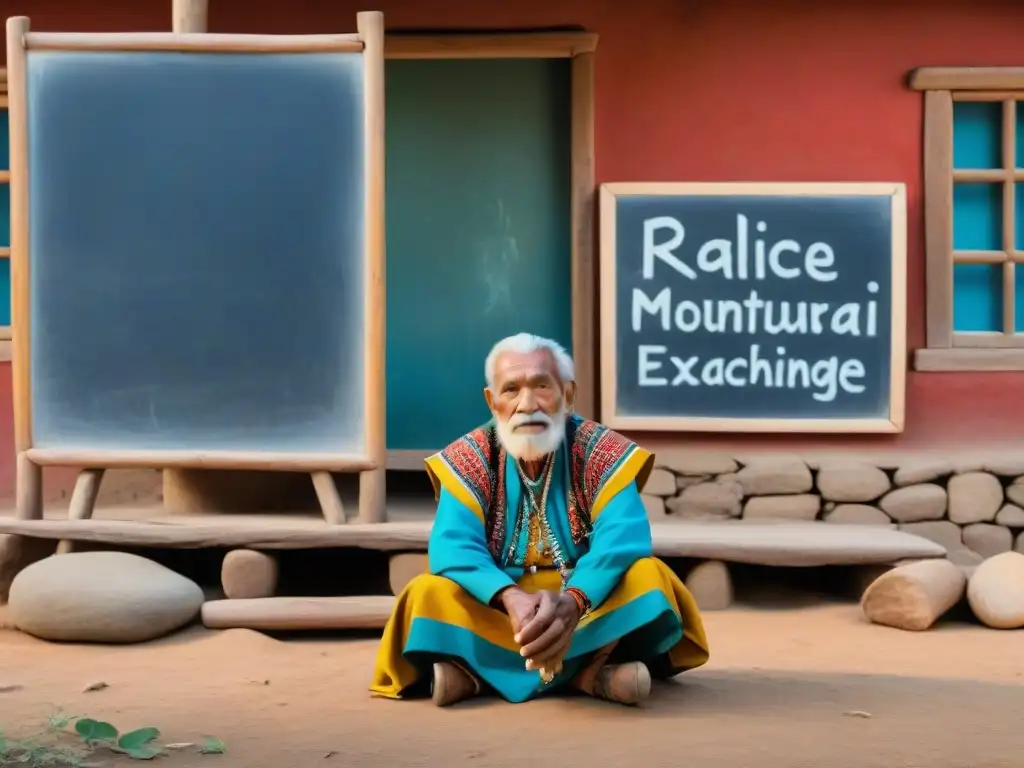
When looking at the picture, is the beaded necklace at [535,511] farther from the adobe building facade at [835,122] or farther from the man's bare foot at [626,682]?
the adobe building facade at [835,122]

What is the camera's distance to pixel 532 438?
374 centimetres

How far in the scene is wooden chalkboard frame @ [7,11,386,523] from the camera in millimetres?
5250

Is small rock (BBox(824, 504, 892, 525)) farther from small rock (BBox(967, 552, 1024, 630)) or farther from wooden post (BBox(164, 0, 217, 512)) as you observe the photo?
wooden post (BBox(164, 0, 217, 512))

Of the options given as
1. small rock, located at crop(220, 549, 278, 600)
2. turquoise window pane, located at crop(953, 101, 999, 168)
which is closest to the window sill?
turquoise window pane, located at crop(953, 101, 999, 168)

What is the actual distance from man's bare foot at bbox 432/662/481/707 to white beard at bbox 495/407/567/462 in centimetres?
65

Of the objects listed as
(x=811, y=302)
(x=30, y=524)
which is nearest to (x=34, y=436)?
(x=30, y=524)

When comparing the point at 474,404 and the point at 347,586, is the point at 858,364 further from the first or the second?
the point at 347,586

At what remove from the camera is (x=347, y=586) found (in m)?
5.90

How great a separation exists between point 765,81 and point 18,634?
4265 mm

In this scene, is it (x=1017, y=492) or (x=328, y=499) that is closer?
(x=328, y=499)

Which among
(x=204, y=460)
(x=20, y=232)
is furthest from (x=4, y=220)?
(x=204, y=460)

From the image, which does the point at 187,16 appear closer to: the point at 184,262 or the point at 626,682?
the point at 184,262

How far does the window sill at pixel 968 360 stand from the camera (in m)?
6.27

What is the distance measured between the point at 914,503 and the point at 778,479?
0.67 m
